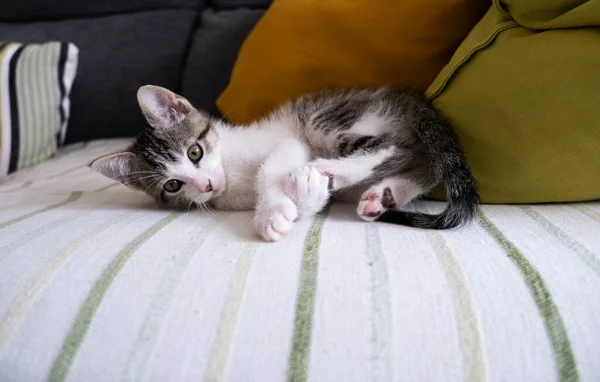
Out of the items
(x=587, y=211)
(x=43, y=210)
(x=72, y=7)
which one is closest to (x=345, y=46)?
(x=587, y=211)

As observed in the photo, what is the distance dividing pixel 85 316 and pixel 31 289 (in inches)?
4.8

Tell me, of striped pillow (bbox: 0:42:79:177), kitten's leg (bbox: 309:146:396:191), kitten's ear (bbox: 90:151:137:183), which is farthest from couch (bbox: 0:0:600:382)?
striped pillow (bbox: 0:42:79:177)

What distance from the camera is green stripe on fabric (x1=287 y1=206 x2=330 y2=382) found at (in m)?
0.60

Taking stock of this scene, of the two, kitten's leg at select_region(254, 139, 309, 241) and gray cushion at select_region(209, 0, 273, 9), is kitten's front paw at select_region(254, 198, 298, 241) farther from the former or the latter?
gray cushion at select_region(209, 0, 273, 9)

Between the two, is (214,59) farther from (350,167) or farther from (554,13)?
(554,13)

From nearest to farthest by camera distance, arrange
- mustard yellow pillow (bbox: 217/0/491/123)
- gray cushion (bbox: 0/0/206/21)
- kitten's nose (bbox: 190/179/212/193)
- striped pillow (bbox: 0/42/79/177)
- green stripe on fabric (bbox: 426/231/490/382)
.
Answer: green stripe on fabric (bbox: 426/231/490/382)
kitten's nose (bbox: 190/179/212/193)
mustard yellow pillow (bbox: 217/0/491/123)
striped pillow (bbox: 0/42/79/177)
gray cushion (bbox: 0/0/206/21)

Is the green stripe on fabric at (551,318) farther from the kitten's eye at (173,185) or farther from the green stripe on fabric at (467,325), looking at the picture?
the kitten's eye at (173,185)

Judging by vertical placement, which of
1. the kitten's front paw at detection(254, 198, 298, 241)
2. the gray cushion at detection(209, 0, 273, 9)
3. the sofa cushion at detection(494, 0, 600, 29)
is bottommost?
the kitten's front paw at detection(254, 198, 298, 241)

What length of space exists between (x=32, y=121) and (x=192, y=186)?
3.47ft

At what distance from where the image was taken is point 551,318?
24.5 inches

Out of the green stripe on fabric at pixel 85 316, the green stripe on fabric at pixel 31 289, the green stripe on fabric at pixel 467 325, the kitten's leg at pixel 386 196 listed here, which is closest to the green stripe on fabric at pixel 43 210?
the green stripe on fabric at pixel 31 289

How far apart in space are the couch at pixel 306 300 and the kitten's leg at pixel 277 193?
0.03 meters

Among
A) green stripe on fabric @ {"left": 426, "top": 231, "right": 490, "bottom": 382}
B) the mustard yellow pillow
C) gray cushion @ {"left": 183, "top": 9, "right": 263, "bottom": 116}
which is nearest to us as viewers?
green stripe on fabric @ {"left": 426, "top": 231, "right": 490, "bottom": 382}

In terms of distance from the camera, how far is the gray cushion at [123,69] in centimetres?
196
